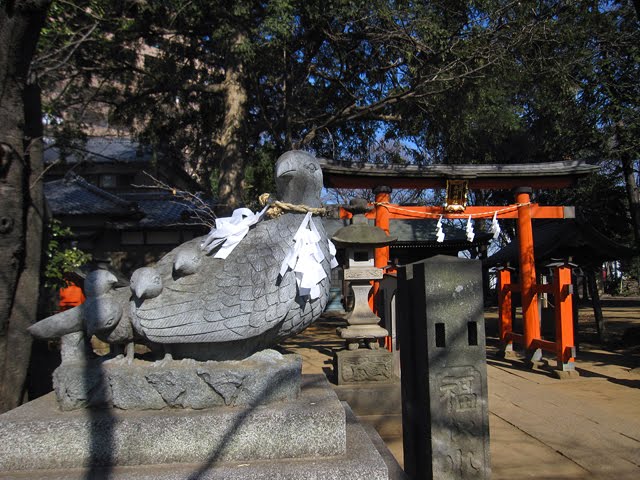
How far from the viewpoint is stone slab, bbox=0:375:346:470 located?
198 cm

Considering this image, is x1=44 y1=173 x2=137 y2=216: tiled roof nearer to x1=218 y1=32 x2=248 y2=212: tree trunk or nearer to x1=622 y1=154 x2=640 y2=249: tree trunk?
x1=218 y1=32 x2=248 y2=212: tree trunk

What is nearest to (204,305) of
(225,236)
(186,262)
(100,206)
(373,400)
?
(186,262)

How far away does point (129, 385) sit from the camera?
84.7 inches

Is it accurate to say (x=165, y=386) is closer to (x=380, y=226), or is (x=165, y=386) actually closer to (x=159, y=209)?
(x=380, y=226)

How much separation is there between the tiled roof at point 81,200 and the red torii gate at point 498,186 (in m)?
9.62

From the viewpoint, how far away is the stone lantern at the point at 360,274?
6266mm

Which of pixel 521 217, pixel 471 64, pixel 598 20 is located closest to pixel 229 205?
pixel 471 64

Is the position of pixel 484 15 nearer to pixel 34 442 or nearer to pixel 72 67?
pixel 72 67

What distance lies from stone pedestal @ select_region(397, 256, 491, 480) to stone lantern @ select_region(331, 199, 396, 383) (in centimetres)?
332

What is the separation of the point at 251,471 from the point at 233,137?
7450 millimetres

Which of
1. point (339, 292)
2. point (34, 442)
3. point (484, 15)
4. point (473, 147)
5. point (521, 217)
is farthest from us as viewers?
point (339, 292)

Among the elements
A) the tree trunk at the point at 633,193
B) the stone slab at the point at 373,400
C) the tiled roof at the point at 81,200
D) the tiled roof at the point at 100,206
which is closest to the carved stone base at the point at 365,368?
the stone slab at the point at 373,400

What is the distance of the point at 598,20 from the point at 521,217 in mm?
4218

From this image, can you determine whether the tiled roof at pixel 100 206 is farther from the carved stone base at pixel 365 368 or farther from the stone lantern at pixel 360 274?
the carved stone base at pixel 365 368
